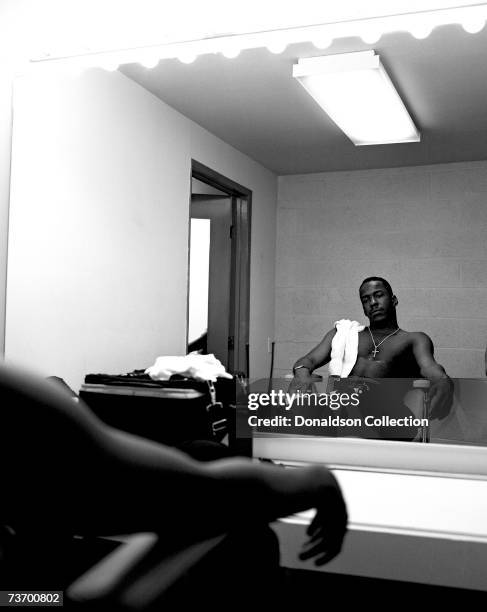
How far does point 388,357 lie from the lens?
Result: 1.64 m

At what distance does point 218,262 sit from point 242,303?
21 centimetres

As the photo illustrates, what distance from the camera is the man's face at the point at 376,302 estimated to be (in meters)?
2.06

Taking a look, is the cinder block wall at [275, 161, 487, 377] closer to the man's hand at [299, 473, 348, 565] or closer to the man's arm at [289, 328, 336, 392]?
the man's arm at [289, 328, 336, 392]

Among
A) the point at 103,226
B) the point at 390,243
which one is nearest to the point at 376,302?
the point at 390,243

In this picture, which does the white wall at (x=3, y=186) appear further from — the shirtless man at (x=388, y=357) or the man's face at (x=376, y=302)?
the man's face at (x=376, y=302)

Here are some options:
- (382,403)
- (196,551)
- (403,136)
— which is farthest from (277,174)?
(196,551)

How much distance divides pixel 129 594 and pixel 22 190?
1.29 meters

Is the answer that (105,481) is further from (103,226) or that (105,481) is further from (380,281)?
(380,281)

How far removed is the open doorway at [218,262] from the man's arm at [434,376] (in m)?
0.60

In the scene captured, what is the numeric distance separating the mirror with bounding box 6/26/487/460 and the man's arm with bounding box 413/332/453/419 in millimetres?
30

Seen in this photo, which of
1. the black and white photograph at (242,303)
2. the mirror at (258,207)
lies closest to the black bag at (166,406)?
the black and white photograph at (242,303)

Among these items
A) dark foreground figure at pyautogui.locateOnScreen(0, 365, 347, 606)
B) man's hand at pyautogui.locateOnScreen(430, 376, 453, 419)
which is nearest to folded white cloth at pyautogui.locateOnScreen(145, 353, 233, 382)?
man's hand at pyautogui.locateOnScreen(430, 376, 453, 419)

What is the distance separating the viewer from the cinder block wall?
2324 mm

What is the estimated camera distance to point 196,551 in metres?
0.60
